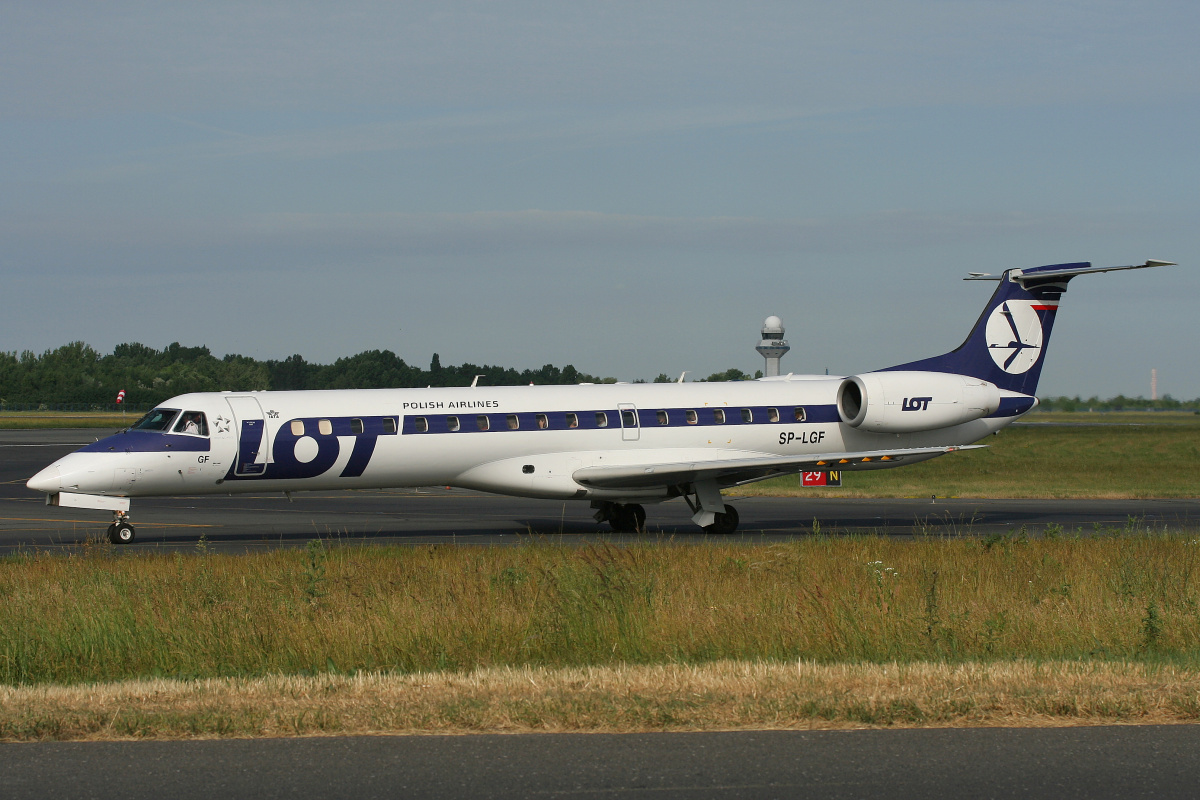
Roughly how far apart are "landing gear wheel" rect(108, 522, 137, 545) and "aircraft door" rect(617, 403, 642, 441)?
9420 millimetres

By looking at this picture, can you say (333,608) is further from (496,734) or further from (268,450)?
(268,450)

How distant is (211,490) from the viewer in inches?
870

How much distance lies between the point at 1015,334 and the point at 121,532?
19470 millimetres

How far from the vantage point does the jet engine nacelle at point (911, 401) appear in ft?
84.8

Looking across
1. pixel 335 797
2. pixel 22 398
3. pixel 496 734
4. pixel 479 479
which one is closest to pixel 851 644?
pixel 496 734

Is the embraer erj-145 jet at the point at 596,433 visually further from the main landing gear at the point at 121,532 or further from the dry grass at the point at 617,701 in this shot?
the dry grass at the point at 617,701

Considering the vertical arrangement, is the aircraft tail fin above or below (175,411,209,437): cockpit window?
above

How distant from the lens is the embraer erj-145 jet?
71.2ft

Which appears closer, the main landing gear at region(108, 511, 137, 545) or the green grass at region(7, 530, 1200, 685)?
the green grass at region(7, 530, 1200, 685)

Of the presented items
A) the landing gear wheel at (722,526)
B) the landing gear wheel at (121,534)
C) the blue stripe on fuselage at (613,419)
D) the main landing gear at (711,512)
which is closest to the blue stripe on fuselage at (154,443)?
the landing gear wheel at (121,534)

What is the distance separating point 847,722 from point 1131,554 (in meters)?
9.94

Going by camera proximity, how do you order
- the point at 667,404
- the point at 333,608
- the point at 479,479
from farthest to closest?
the point at 667,404 → the point at 479,479 → the point at 333,608

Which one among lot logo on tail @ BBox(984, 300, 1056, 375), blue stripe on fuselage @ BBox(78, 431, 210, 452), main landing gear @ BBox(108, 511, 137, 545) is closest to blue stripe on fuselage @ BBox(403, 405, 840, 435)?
blue stripe on fuselage @ BBox(78, 431, 210, 452)

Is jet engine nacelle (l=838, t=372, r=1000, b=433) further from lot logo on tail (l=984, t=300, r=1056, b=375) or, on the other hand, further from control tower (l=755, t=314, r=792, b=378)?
control tower (l=755, t=314, r=792, b=378)
